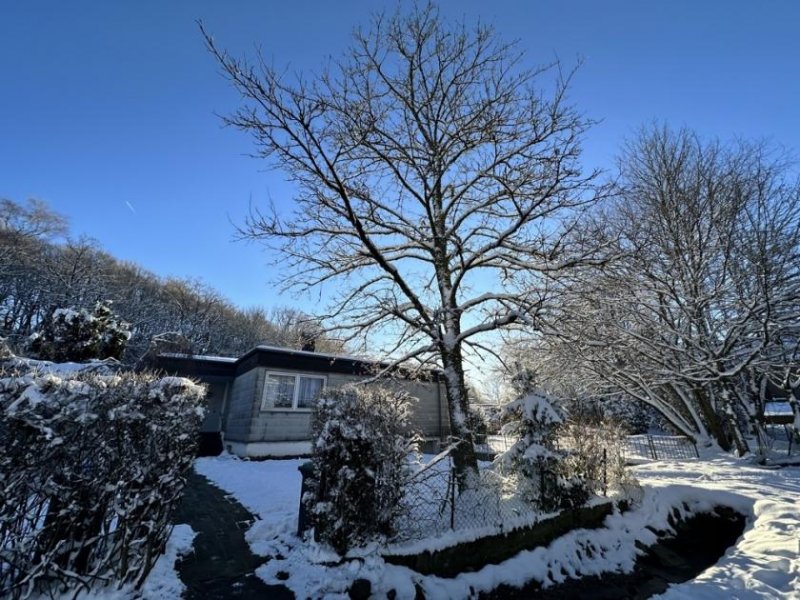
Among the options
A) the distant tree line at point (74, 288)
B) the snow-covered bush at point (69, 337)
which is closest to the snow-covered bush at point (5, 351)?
the snow-covered bush at point (69, 337)

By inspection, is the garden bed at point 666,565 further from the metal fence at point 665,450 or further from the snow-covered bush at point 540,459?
the metal fence at point 665,450

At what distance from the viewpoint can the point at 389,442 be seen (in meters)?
4.88

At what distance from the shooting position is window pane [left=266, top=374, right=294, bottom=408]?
13.1 m

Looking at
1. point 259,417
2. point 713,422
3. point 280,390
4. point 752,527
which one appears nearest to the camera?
point 752,527

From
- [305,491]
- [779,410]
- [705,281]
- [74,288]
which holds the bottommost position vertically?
[305,491]

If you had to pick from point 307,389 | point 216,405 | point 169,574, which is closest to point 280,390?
point 307,389

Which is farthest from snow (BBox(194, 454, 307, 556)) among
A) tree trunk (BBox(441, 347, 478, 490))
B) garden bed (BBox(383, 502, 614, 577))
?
tree trunk (BBox(441, 347, 478, 490))

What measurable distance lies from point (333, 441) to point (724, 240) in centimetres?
1416

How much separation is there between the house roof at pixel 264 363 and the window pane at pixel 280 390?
40 centimetres

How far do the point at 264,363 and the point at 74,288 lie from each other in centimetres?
1893

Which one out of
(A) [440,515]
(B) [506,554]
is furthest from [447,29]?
(B) [506,554]

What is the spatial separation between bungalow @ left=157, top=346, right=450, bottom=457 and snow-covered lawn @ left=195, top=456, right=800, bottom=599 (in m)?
2.84

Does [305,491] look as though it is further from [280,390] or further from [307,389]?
[307,389]

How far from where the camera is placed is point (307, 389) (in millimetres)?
14031
